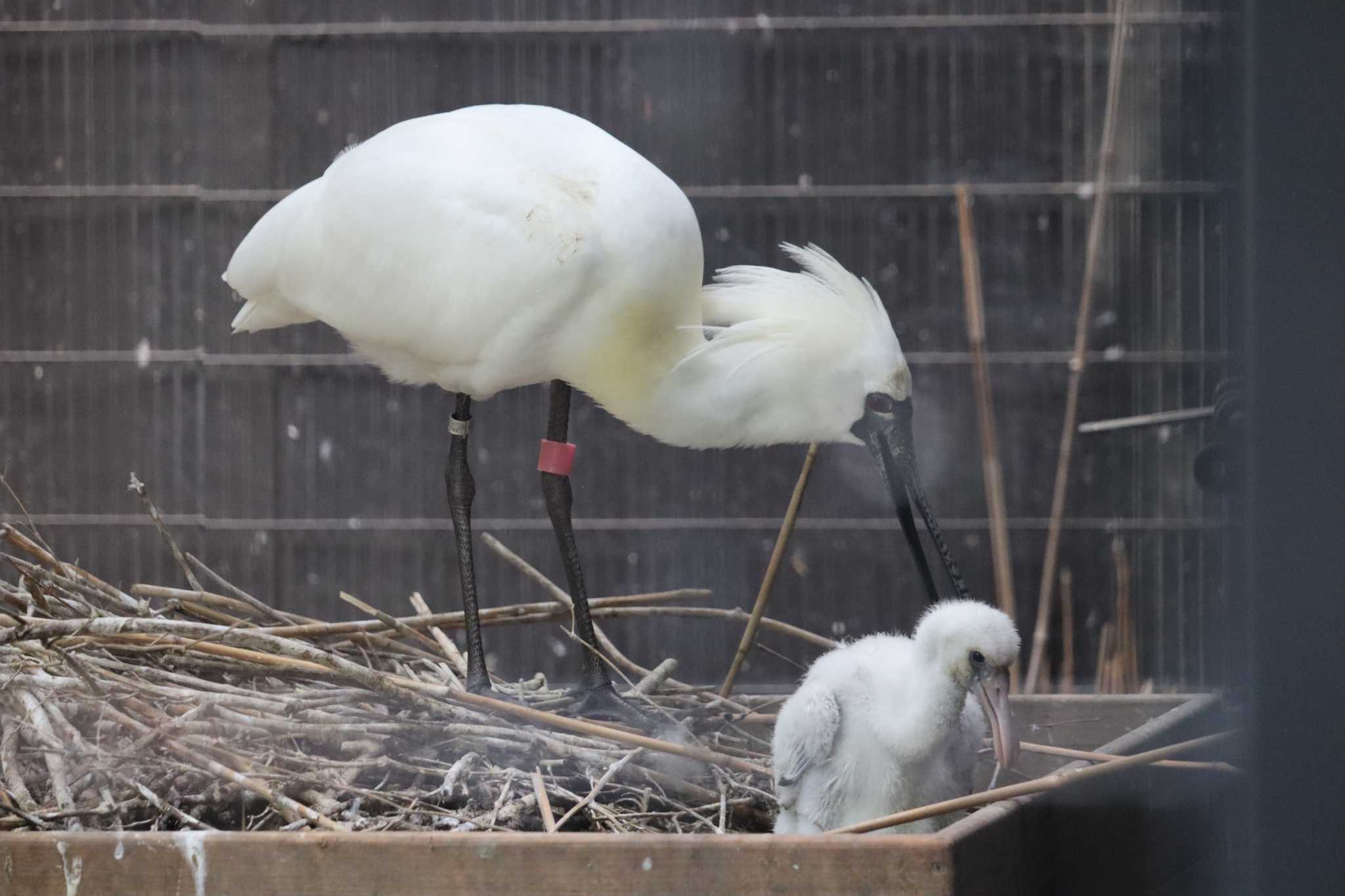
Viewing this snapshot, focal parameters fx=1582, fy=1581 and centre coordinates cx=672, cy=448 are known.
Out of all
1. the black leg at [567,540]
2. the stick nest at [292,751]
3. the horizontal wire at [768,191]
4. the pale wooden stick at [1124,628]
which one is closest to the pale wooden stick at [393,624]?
the stick nest at [292,751]

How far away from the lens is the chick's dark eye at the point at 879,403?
1.10 meters

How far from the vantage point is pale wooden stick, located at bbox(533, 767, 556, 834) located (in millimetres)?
896

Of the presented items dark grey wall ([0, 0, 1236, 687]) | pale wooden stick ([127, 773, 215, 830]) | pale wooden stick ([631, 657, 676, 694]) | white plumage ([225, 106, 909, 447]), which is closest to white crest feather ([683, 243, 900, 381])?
white plumage ([225, 106, 909, 447])

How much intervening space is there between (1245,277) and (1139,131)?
88 cm

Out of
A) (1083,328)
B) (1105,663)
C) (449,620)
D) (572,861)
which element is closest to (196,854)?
(572,861)

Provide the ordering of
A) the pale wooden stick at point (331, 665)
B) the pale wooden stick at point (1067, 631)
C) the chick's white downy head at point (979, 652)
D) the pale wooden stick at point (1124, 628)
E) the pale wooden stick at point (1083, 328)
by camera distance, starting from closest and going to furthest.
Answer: the chick's white downy head at point (979, 652) → the pale wooden stick at point (331, 665) → the pale wooden stick at point (1083, 328) → the pale wooden stick at point (1124, 628) → the pale wooden stick at point (1067, 631)

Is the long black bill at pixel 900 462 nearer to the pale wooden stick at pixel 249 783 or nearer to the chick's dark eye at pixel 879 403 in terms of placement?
the chick's dark eye at pixel 879 403

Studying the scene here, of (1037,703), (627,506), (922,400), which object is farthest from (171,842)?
(922,400)

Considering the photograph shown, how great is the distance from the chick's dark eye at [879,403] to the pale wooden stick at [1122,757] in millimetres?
250

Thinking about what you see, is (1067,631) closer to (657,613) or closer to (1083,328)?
(1083,328)

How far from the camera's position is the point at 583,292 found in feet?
3.74

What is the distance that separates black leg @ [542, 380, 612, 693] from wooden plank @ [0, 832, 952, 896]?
44cm

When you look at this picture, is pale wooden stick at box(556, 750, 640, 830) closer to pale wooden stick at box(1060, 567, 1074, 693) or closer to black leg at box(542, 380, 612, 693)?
black leg at box(542, 380, 612, 693)

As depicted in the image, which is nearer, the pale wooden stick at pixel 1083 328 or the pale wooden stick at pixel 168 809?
the pale wooden stick at pixel 168 809
